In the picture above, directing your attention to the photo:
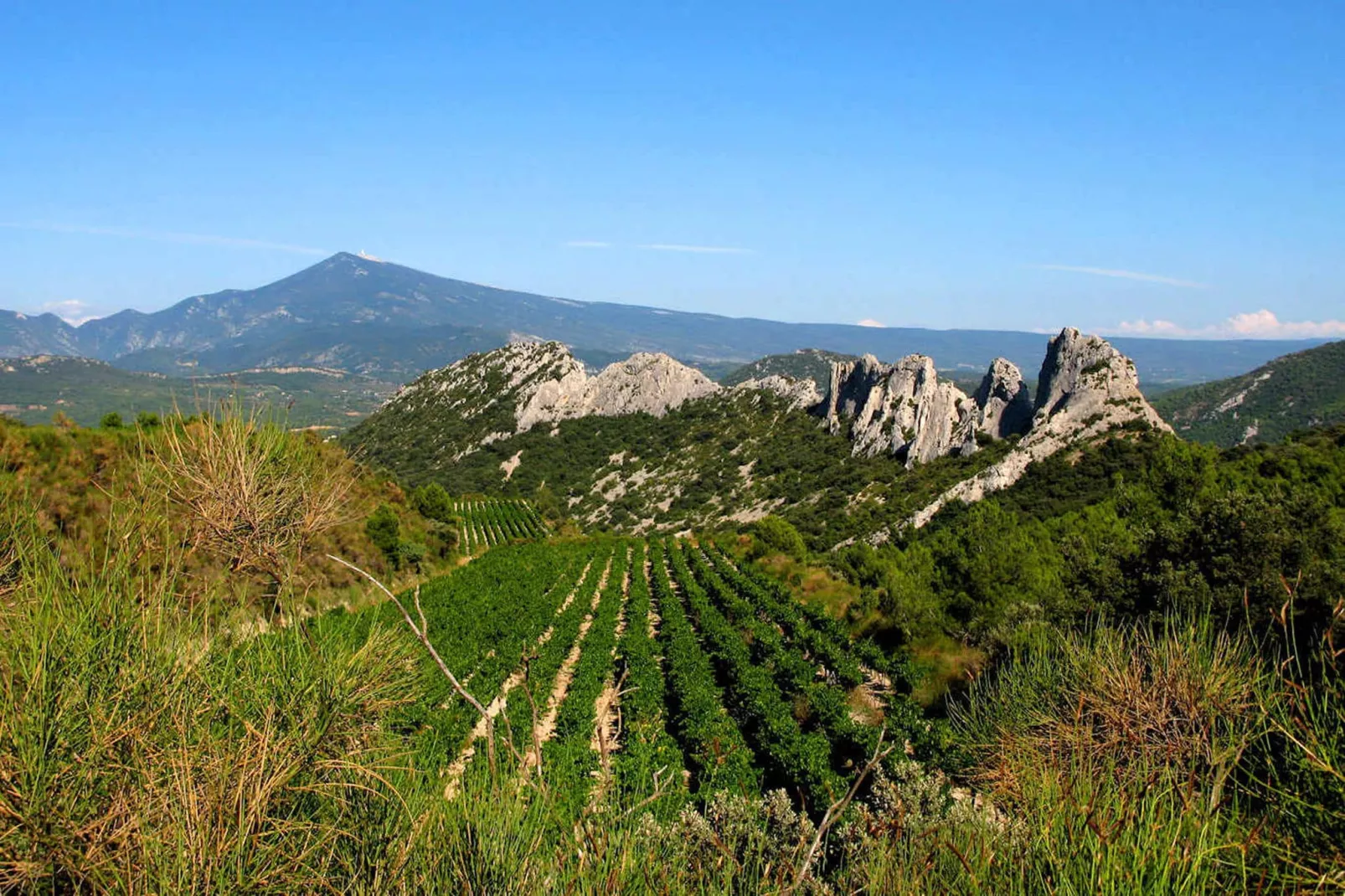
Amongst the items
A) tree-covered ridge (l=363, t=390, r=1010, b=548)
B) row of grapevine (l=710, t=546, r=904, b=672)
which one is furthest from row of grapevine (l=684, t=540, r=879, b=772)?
tree-covered ridge (l=363, t=390, r=1010, b=548)

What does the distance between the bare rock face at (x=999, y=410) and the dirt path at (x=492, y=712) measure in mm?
37291

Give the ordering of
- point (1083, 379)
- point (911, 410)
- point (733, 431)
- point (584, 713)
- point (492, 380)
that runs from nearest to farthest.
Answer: point (584, 713) < point (1083, 379) < point (911, 410) < point (733, 431) < point (492, 380)

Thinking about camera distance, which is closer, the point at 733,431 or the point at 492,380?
the point at 733,431

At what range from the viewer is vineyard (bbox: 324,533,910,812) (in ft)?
37.7

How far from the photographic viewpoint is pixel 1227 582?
51.0ft

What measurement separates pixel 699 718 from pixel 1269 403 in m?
169

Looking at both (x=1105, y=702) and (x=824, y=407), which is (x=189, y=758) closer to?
(x=1105, y=702)

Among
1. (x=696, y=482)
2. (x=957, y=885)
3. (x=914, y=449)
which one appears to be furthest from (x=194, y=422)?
(x=696, y=482)

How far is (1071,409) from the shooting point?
53.5m

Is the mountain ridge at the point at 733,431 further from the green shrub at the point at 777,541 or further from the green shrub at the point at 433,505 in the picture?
the green shrub at the point at 433,505

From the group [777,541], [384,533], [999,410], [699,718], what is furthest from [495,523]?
[699,718]

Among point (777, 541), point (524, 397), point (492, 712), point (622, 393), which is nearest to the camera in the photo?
point (492, 712)

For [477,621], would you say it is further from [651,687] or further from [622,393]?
[622,393]

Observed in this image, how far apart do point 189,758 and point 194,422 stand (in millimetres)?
3573
